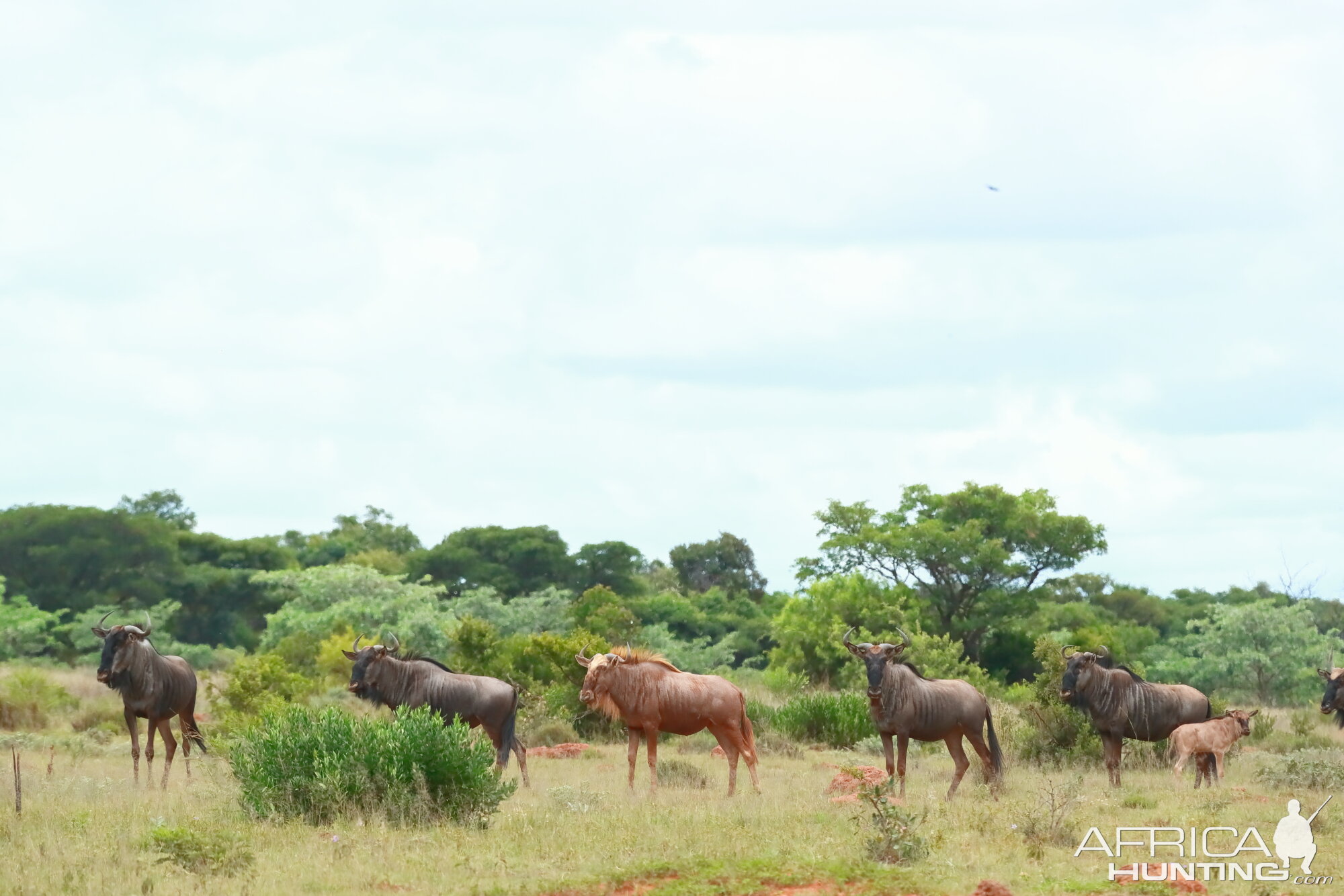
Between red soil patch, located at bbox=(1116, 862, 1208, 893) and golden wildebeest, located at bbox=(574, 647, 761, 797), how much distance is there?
5.87 m

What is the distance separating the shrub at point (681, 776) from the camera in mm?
19188

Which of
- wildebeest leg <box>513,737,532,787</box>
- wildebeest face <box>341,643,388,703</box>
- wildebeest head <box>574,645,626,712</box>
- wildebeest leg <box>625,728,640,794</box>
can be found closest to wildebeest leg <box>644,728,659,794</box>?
wildebeest leg <box>625,728,640,794</box>

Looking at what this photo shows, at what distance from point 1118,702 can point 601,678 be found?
6590 mm

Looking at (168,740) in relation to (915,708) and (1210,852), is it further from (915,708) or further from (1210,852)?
(1210,852)

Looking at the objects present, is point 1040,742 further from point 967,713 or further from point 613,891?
point 613,891

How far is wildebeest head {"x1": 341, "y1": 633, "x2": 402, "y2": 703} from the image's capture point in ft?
61.9

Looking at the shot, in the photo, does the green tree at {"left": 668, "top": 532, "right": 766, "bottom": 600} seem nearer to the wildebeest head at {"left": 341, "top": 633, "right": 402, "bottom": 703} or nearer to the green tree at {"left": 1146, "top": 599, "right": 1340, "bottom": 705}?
the green tree at {"left": 1146, "top": 599, "right": 1340, "bottom": 705}

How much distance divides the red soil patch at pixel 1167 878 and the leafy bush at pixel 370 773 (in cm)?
572

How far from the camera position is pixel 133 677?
19.5m

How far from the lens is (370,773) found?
48.8 feet

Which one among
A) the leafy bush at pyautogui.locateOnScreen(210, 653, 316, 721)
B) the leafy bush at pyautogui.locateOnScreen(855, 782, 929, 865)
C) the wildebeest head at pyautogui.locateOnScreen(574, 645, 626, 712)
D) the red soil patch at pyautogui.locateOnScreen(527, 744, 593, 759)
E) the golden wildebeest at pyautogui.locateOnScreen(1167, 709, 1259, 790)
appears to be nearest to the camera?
the leafy bush at pyautogui.locateOnScreen(855, 782, 929, 865)

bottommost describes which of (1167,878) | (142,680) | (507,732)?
(1167,878)

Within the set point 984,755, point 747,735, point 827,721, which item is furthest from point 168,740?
point 827,721

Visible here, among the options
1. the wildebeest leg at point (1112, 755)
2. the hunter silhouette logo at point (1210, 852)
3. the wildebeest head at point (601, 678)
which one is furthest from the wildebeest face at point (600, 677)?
the wildebeest leg at point (1112, 755)
